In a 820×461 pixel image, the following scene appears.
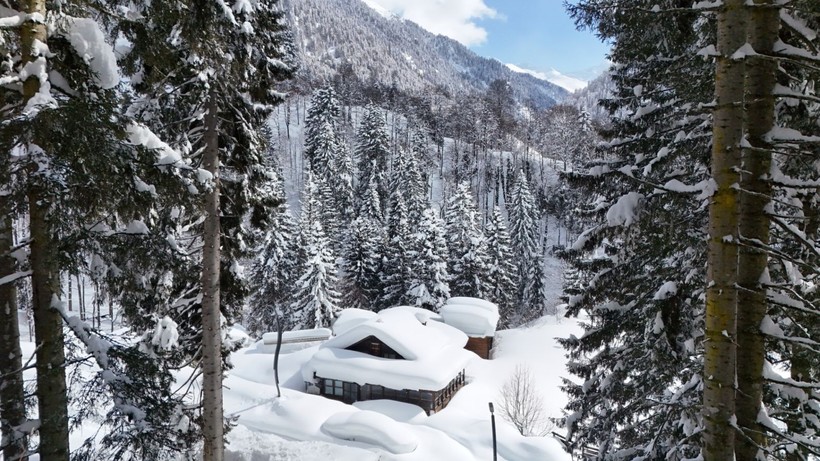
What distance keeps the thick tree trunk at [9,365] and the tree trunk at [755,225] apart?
7.01 m

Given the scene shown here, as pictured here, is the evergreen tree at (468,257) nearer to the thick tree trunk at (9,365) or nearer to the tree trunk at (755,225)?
the tree trunk at (755,225)

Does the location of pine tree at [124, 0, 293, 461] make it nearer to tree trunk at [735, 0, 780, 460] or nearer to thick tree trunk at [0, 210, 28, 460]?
thick tree trunk at [0, 210, 28, 460]

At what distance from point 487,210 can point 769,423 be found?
71.9 metres

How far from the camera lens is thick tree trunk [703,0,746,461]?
12.7 ft

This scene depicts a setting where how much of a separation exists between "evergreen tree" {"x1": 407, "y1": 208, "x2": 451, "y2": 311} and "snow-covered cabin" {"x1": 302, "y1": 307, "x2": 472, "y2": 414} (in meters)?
8.30

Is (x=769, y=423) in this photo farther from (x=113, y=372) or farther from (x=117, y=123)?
(x=117, y=123)

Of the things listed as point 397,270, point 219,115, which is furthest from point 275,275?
point 219,115

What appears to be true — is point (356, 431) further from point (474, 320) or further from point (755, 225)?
point (755, 225)

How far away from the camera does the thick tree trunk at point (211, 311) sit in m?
8.26

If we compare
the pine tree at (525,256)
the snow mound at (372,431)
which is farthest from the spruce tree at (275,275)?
the pine tree at (525,256)

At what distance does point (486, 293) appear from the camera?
43.2m

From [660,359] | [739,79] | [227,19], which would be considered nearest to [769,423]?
[739,79]

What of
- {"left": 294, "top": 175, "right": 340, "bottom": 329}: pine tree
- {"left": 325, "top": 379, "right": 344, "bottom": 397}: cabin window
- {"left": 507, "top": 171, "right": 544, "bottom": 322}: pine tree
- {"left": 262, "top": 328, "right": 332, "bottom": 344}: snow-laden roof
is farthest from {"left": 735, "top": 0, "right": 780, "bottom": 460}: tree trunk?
{"left": 507, "top": 171, "right": 544, "bottom": 322}: pine tree

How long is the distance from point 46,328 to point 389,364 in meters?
24.1
